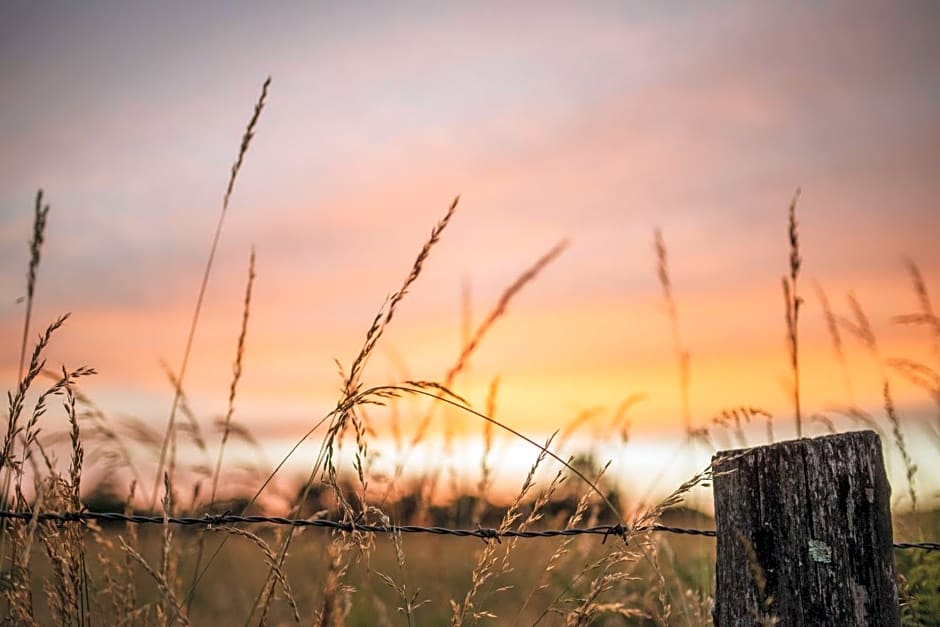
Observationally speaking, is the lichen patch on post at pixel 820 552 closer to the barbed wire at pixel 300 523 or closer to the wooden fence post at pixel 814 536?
the wooden fence post at pixel 814 536

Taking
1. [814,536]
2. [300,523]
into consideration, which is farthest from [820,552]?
[300,523]

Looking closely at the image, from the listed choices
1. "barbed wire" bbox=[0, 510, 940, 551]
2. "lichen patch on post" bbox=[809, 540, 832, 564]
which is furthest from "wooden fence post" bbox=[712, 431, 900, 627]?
"barbed wire" bbox=[0, 510, 940, 551]

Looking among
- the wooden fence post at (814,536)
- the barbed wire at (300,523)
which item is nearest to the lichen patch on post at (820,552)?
the wooden fence post at (814,536)

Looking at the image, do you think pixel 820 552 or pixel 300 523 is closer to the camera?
pixel 820 552

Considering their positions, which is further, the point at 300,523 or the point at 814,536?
the point at 300,523

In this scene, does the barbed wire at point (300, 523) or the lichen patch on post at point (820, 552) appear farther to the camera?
the barbed wire at point (300, 523)

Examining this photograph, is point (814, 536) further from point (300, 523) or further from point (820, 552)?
point (300, 523)

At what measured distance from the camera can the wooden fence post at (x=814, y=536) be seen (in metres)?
2.04

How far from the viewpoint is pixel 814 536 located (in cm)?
206

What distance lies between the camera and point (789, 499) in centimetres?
209

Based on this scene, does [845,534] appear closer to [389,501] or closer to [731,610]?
[731,610]

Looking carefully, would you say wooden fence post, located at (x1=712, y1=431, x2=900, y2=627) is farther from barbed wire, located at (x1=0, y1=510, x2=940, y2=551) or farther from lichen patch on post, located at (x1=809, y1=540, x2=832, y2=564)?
barbed wire, located at (x1=0, y1=510, x2=940, y2=551)

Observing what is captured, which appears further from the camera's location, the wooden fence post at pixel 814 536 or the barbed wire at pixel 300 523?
the barbed wire at pixel 300 523

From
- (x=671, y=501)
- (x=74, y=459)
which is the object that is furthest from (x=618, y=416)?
(x=74, y=459)
